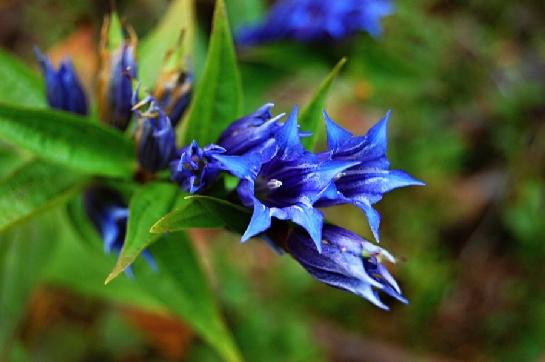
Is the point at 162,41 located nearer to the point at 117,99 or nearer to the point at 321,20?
the point at 117,99

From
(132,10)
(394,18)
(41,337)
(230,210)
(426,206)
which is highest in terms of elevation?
(230,210)

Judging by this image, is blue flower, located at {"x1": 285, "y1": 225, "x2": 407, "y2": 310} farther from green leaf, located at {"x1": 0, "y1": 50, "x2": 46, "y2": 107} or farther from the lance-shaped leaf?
green leaf, located at {"x1": 0, "y1": 50, "x2": 46, "y2": 107}

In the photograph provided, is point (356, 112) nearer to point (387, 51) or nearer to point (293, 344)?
point (387, 51)

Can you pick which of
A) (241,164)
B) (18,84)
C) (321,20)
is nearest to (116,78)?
(18,84)

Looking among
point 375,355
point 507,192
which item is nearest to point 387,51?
point 507,192

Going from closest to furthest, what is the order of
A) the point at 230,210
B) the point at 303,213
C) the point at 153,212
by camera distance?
the point at 303,213
the point at 230,210
the point at 153,212

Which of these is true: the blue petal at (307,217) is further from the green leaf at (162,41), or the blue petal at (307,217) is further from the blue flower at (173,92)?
the green leaf at (162,41)

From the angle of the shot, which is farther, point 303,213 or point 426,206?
point 426,206

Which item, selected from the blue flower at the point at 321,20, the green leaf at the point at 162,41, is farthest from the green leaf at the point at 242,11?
the green leaf at the point at 162,41
